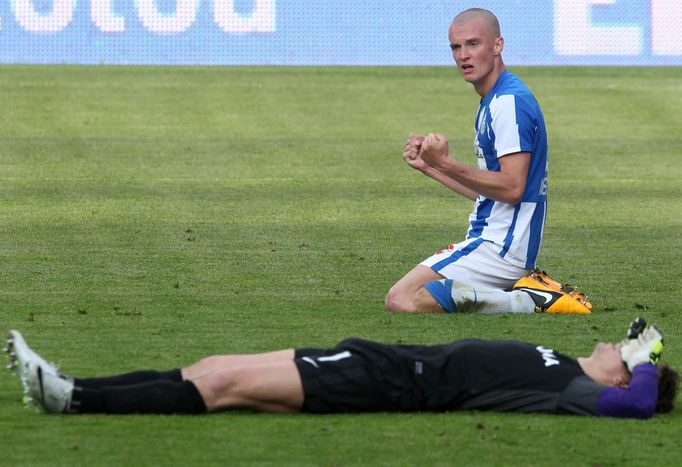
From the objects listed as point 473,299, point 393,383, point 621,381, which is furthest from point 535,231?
point 393,383

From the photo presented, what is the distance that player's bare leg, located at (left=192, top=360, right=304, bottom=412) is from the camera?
265 inches

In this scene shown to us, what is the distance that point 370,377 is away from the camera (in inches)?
267

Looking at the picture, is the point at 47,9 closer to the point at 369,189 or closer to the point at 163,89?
the point at 163,89

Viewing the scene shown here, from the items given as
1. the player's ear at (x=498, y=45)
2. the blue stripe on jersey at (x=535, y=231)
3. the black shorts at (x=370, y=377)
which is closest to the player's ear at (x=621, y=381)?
A: the black shorts at (x=370, y=377)

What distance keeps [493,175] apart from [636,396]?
306 cm

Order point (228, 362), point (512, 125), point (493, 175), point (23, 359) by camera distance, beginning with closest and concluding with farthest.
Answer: point (23, 359) → point (228, 362) → point (493, 175) → point (512, 125)

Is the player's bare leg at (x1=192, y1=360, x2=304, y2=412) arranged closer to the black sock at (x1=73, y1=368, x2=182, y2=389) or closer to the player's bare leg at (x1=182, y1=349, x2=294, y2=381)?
the player's bare leg at (x1=182, y1=349, x2=294, y2=381)

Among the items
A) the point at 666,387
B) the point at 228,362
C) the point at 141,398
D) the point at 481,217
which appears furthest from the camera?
the point at 481,217

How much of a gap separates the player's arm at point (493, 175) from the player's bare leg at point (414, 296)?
2.23 feet

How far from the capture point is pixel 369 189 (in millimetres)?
17656

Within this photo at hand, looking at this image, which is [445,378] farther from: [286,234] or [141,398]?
[286,234]

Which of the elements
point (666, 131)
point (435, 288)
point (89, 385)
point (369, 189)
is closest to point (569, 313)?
point (435, 288)

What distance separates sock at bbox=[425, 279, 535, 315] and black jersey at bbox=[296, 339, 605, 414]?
278cm

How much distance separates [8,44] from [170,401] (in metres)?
22.0
